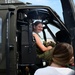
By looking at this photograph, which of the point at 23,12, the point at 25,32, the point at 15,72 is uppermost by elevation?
the point at 23,12

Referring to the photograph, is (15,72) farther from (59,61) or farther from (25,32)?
(59,61)

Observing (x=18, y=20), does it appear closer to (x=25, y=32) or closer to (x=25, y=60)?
(x=25, y=32)

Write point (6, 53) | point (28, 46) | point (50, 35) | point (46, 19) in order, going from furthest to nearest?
point (50, 35)
point (46, 19)
point (28, 46)
point (6, 53)

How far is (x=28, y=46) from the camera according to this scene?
4191mm

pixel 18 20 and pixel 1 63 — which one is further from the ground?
pixel 18 20

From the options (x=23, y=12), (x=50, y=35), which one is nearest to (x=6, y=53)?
(x=23, y=12)

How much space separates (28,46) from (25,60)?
21cm

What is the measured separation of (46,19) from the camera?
193 inches

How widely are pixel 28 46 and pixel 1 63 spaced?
Result: 1.52 ft

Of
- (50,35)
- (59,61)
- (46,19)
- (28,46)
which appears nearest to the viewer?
(59,61)

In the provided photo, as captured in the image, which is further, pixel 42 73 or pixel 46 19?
pixel 46 19

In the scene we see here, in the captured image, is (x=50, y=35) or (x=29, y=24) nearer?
(x=29, y=24)

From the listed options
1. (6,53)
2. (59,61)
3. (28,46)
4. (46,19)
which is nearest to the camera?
(59,61)

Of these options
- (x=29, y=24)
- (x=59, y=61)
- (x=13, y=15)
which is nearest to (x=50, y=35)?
(x=29, y=24)
